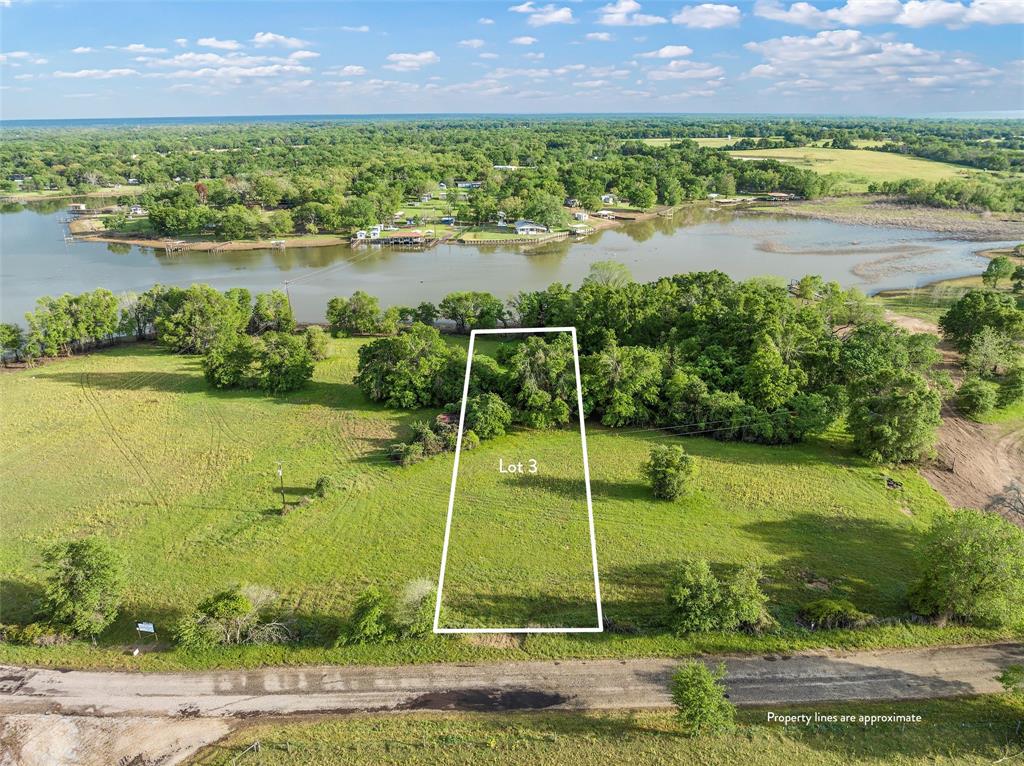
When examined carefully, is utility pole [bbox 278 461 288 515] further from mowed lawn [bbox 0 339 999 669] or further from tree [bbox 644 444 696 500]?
tree [bbox 644 444 696 500]

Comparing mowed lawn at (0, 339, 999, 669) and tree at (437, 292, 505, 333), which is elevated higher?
tree at (437, 292, 505, 333)

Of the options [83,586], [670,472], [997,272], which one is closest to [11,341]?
[83,586]

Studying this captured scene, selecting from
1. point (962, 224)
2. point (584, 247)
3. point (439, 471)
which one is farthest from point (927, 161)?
point (439, 471)

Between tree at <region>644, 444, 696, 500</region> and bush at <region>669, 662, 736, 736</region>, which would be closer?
bush at <region>669, 662, 736, 736</region>

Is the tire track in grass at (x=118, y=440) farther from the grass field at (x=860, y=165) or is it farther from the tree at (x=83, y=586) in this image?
the grass field at (x=860, y=165)

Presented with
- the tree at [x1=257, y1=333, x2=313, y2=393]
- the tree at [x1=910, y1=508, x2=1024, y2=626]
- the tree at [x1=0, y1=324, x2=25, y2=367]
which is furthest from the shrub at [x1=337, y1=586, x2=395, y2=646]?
the tree at [x1=0, y1=324, x2=25, y2=367]

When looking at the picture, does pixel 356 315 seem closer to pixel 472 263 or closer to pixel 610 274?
pixel 610 274
